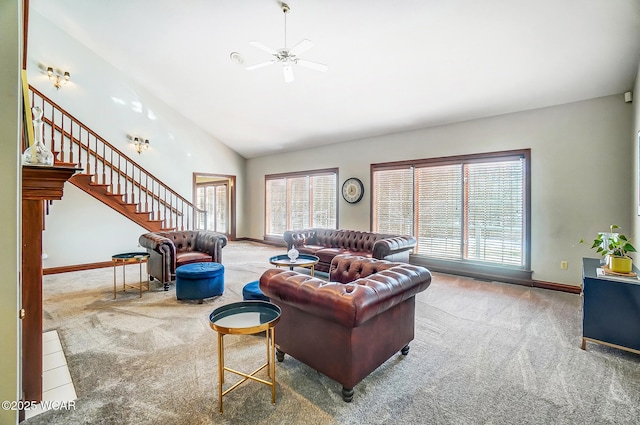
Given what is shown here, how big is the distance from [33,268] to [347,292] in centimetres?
213

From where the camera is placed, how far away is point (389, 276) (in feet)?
7.80

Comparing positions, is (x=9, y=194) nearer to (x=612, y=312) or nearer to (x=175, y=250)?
(x=175, y=250)

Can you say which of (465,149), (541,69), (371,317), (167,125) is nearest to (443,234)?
(465,149)

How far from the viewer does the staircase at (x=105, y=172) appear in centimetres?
571

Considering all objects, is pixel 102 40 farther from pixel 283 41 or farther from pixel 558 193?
pixel 558 193

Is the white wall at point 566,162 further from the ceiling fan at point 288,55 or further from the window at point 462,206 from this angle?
the ceiling fan at point 288,55

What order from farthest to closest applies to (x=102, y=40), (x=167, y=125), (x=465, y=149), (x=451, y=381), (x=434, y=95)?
(x=167, y=125)
(x=102, y=40)
(x=465, y=149)
(x=434, y=95)
(x=451, y=381)

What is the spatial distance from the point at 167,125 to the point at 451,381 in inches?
331

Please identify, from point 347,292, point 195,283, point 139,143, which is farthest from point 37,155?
point 139,143

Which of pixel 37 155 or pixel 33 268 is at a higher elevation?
pixel 37 155

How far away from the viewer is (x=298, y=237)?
6.52m

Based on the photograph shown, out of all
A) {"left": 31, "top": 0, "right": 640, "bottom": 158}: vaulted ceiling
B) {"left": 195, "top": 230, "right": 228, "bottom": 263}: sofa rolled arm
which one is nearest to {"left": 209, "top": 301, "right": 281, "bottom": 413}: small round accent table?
{"left": 195, "top": 230, "right": 228, "bottom": 263}: sofa rolled arm

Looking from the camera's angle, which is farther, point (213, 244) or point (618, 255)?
point (213, 244)

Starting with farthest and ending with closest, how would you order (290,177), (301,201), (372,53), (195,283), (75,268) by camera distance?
(290,177) → (301,201) → (75,268) → (372,53) → (195,283)
